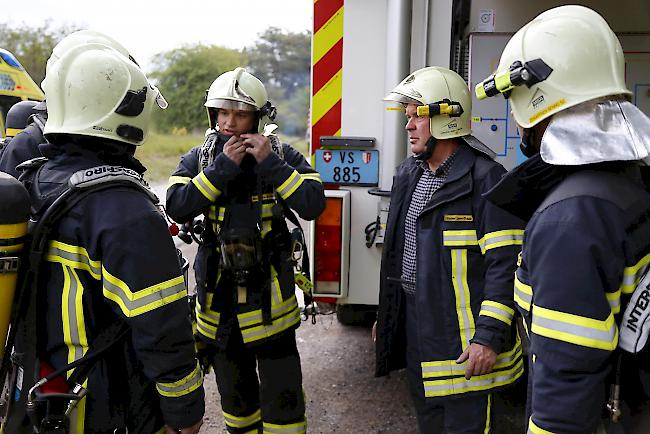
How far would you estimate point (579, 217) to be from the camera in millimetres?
1402

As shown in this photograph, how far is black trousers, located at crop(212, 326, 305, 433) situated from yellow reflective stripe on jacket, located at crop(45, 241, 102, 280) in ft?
3.77

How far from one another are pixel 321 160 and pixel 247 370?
1044 millimetres

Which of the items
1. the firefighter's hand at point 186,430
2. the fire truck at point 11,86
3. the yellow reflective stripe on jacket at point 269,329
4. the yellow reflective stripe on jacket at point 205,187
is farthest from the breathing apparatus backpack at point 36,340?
the fire truck at point 11,86

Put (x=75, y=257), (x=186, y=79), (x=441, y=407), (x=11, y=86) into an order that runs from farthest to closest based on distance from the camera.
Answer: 1. (x=186, y=79)
2. (x=11, y=86)
3. (x=441, y=407)
4. (x=75, y=257)

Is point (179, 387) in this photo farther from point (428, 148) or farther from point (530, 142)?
point (428, 148)

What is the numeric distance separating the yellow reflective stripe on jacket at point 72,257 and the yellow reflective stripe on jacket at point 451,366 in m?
1.27

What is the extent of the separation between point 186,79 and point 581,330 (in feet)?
120

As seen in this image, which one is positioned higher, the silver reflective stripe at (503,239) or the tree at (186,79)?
the tree at (186,79)

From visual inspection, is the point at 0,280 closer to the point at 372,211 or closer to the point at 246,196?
the point at 246,196

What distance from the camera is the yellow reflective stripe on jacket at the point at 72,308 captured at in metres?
1.73

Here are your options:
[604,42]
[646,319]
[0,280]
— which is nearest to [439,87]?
[604,42]

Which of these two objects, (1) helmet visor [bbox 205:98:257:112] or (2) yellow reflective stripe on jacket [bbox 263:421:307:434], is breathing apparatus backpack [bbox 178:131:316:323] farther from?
(2) yellow reflective stripe on jacket [bbox 263:421:307:434]

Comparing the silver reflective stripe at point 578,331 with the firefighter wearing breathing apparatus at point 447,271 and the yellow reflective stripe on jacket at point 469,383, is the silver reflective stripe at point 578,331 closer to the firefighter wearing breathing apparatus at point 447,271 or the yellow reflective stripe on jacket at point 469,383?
the firefighter wearing breathing apparatus at point 447,271

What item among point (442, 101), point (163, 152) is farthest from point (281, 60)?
point (442, 101)
